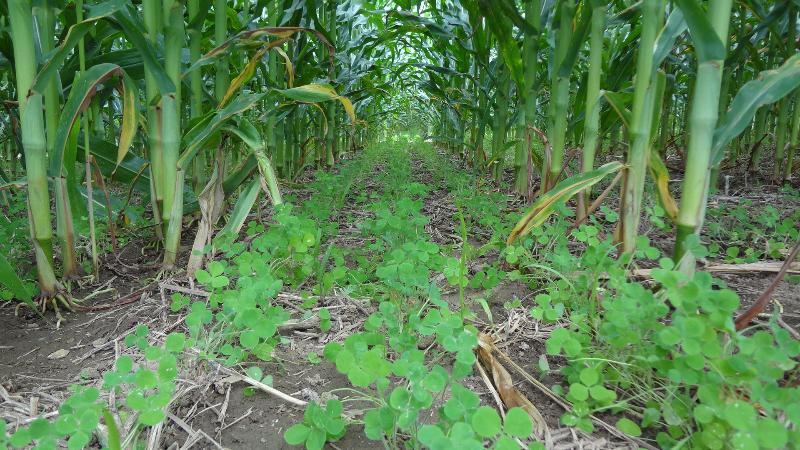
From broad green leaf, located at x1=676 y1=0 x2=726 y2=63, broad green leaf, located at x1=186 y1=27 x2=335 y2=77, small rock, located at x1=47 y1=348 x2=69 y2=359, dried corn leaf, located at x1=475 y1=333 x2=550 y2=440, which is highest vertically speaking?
broad green leaf, located at x1=186 y1=27 x2=335 y2=77

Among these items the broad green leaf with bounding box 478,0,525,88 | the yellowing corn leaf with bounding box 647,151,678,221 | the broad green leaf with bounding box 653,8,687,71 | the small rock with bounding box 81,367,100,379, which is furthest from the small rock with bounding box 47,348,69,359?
the broad green leaf with bounding box 478,0,525,88

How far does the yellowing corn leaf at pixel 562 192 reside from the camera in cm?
153

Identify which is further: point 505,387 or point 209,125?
point 209,125

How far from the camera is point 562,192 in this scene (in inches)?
61.2

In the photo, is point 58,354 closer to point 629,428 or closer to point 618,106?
point 629,428

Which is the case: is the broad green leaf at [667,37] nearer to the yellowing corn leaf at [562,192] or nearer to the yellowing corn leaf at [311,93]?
the yellowing corn leaf at [562,192]

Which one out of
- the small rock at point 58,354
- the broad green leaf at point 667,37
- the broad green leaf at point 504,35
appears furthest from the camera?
the broad green leaf at point 504,35

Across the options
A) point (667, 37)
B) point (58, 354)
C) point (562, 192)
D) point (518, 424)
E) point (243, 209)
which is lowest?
point (58, 354)

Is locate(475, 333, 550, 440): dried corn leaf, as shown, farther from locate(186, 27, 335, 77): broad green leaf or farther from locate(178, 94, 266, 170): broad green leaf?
locate(186, 27, 335, 77): broad green leaf

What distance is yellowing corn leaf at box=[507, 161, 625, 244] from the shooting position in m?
1.53

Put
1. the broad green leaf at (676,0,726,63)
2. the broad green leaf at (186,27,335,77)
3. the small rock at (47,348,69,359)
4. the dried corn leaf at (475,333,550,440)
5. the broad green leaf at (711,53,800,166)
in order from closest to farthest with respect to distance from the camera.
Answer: the dried corn leaf at (475,333,550,440)
the broad green leaf at (676,0,726,63)
the broad green leaf at (711,53,800,166)
the small rock at (47,348,69,359)
the broad green leaf at (186,27,335,77)

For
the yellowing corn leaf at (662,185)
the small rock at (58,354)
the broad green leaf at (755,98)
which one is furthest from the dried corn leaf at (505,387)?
the small rock at (58,354)

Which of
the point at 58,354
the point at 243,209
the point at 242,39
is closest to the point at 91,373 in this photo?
the point at 58,354

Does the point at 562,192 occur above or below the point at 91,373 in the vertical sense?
above
